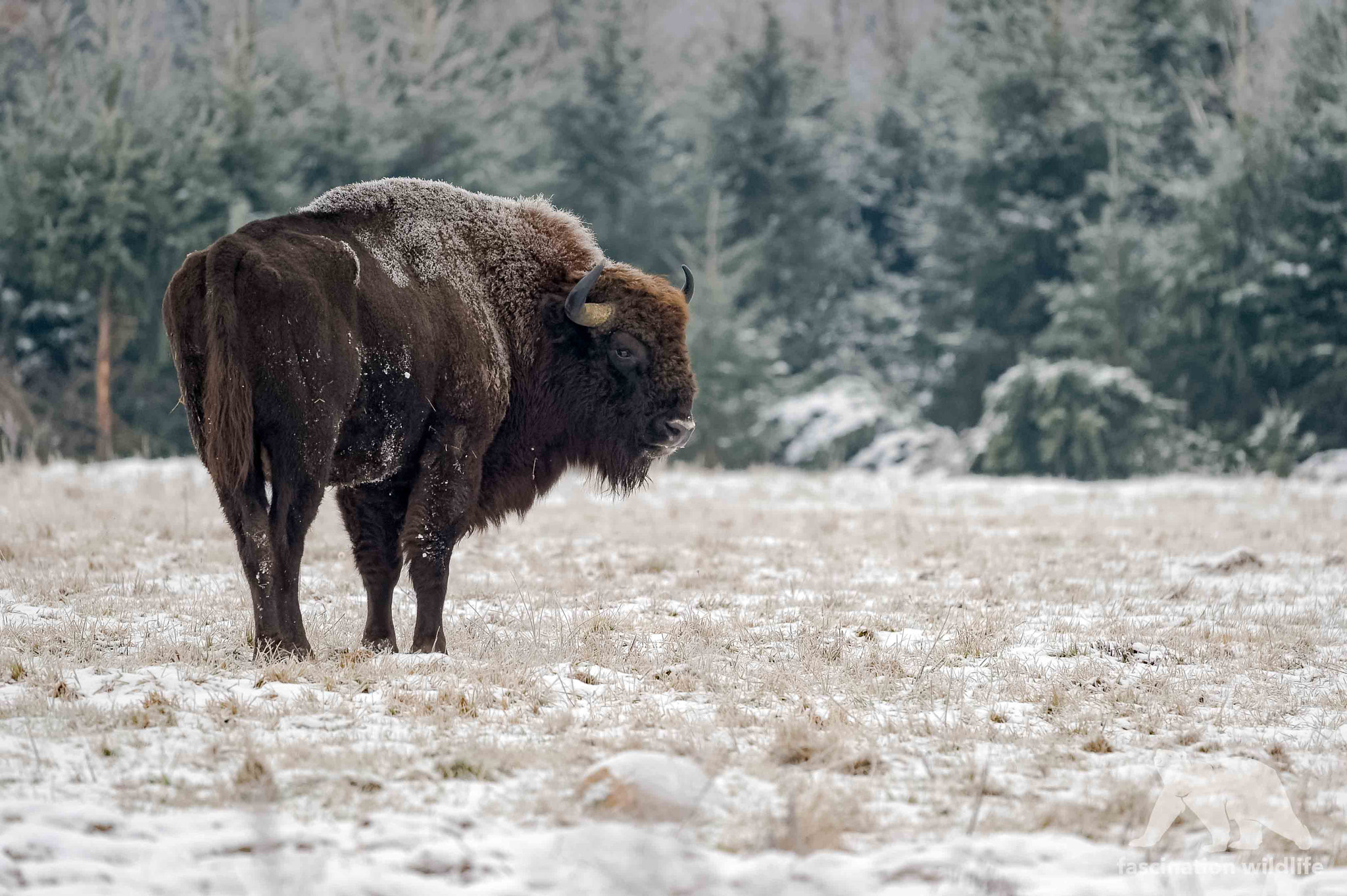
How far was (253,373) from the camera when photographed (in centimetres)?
510

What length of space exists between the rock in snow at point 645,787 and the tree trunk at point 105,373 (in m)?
19.4

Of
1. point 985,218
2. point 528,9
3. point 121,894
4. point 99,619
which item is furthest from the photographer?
point 528,9

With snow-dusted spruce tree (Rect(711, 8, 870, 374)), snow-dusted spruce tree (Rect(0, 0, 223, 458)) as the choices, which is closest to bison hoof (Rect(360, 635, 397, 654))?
snow-dusted spruce tree (Rect(0, 0, 223, 458))

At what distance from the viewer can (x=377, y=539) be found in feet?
20.4

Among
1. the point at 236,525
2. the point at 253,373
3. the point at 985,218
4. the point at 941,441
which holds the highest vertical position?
the point at 985,218

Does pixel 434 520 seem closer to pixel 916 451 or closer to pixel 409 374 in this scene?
pixel 409 374

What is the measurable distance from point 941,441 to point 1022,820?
21.7 meters

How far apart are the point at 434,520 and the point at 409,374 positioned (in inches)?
30.1

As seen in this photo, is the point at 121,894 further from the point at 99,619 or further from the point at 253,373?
the point at 99,619

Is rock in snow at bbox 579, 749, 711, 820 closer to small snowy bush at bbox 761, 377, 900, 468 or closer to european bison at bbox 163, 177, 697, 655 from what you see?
european bison at bbox 163, 177, 697, 655

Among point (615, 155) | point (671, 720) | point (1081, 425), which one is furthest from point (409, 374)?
point (615, 155)

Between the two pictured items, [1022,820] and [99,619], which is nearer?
[1022,820]

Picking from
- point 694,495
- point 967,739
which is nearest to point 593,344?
point 967,739

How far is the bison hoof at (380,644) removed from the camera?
575 centimetres
